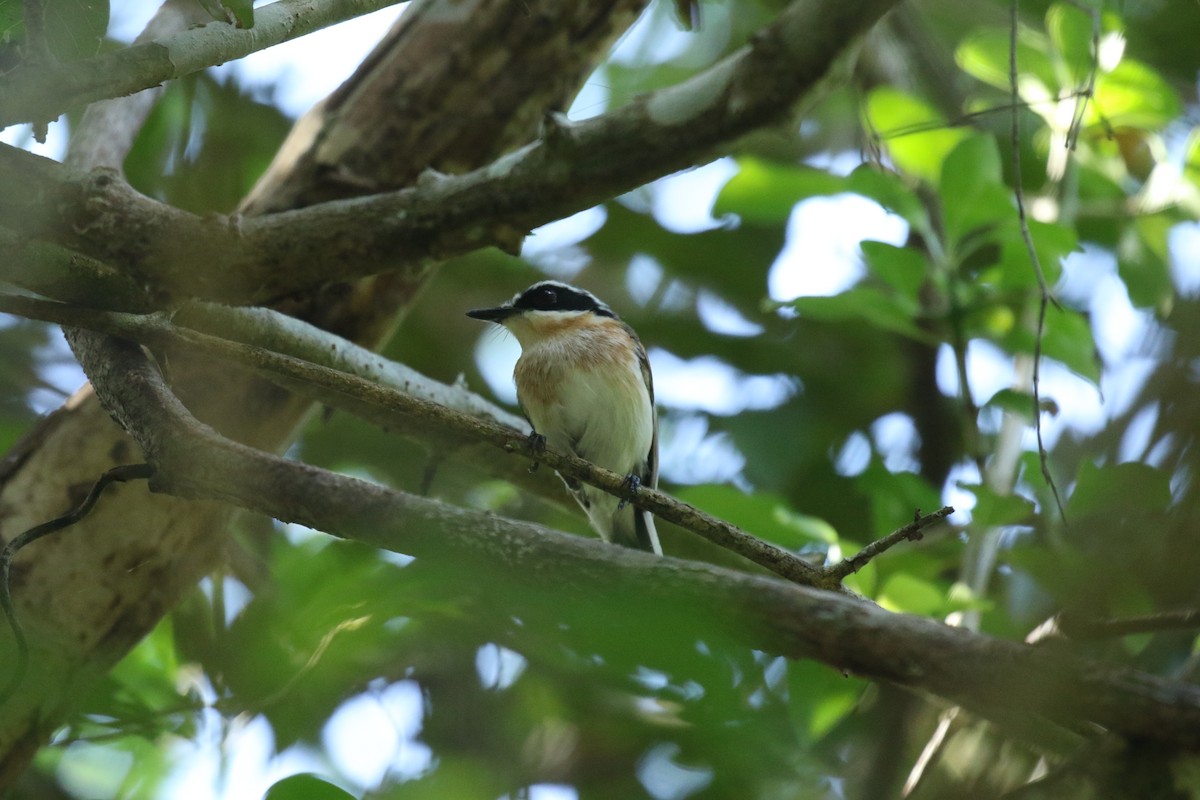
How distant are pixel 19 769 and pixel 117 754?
0.86m

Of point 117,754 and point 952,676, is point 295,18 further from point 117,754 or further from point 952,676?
point 117,754

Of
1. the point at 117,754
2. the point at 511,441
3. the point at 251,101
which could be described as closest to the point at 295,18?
the point at 511,441

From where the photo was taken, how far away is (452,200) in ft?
10.2

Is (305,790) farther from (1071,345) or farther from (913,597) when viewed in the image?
(1071,345)

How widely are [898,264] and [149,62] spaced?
9.02 feet

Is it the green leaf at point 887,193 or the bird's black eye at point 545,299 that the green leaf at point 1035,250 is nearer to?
the green leaf at point 887,193

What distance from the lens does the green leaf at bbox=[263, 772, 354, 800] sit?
1982mm

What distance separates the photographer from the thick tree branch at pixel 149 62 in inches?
92.4

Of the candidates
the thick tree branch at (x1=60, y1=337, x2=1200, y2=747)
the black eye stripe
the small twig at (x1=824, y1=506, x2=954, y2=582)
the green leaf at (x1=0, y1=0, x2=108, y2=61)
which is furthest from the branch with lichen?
the black eye stripe

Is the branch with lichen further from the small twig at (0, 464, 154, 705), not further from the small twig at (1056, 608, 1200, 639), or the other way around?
the small twig at (1056, 608, 1200, 639)

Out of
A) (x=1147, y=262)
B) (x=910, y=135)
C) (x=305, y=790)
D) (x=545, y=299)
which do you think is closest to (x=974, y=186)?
(x=910, y=135)

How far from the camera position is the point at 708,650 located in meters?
1.65

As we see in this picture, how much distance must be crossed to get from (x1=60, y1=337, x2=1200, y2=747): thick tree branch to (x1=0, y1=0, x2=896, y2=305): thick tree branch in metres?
0.33

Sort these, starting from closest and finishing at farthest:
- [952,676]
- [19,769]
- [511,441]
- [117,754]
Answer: [952,676], [511,441], [19,769], [117,754]
